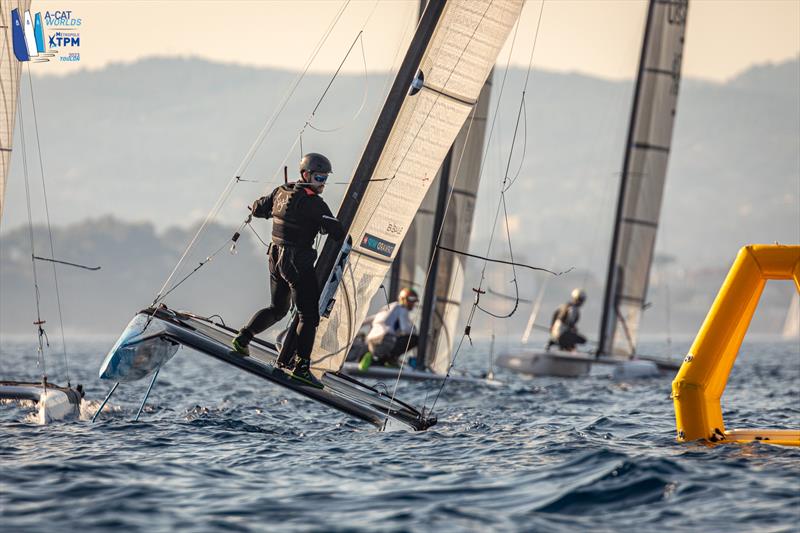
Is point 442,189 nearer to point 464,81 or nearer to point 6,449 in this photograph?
point 464,81

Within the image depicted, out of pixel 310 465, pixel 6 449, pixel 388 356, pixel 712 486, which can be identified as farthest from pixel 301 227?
pixel 388 356

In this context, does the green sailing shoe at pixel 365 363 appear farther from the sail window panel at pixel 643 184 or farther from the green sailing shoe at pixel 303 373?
the sail window panel at pixel 643 184

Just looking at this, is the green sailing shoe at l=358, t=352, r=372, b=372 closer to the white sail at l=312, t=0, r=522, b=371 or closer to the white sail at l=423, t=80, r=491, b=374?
the white sail at l=423, t=80, r=491, b=374

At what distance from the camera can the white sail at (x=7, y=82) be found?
1244 cm

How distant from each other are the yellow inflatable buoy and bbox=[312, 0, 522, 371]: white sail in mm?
3031

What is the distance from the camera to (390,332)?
18359 millimetres

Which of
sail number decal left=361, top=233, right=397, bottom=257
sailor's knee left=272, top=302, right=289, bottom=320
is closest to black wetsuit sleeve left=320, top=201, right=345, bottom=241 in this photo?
sailor's knee left=272, top=302, right=289, bottom=320

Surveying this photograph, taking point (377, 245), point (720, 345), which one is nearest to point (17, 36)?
point (377, 245)

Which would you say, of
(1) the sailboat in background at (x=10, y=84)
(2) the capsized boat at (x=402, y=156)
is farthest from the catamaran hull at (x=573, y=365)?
(1) the sailboat in background at (x=10, y=84)

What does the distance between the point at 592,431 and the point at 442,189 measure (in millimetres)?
9037

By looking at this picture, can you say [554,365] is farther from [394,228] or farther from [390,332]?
[394,228]

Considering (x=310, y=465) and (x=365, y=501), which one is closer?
(x=365, y=501)

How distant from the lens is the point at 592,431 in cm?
1110

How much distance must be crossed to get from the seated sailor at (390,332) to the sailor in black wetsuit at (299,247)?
8.03 meters
